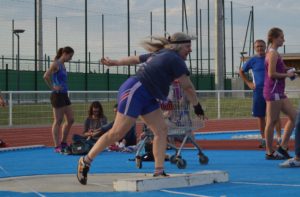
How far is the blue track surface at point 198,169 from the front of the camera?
6.30 meters

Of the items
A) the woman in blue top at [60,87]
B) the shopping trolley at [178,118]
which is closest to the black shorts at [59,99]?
the woman in blue top at [60,87]

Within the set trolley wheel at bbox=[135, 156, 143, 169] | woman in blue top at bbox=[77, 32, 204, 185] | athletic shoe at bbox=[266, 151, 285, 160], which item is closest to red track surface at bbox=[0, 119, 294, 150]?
athletic shoe at bbox=[266, 151, 285, 160]

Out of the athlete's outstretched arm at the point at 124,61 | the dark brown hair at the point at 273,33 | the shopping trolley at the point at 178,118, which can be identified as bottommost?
the shopping trolley at the point at 178,118

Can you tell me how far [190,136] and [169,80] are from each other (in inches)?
115

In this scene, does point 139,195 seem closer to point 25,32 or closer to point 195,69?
point 25,32

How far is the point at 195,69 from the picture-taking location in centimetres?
4759

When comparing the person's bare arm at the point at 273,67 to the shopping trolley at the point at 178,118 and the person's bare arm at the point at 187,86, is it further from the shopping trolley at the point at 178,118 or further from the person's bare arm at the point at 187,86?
the person's bare arm at the point at 187,86

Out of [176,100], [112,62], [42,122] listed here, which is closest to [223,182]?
[112,62]

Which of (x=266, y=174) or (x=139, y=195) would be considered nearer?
(x=139, y=195)

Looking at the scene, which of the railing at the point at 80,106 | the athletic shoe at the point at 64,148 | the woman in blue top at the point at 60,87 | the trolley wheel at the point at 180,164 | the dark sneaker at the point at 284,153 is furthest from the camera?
the railing at the point at 80,106

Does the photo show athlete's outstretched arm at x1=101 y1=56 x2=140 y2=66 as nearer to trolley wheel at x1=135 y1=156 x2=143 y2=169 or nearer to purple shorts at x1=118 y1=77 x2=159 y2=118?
purple shorts at x1=118 y1=77 x2=159 y2=118

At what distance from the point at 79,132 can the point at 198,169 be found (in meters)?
9.95

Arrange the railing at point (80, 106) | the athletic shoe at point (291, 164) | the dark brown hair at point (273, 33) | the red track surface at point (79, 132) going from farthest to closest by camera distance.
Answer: the railing at point (80, 106)
the red track surface at point (79, 132)
the dark brown hair at point (273, 33)
the athletic shoe at point (291, 164)

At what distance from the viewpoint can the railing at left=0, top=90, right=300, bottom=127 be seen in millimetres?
20172
